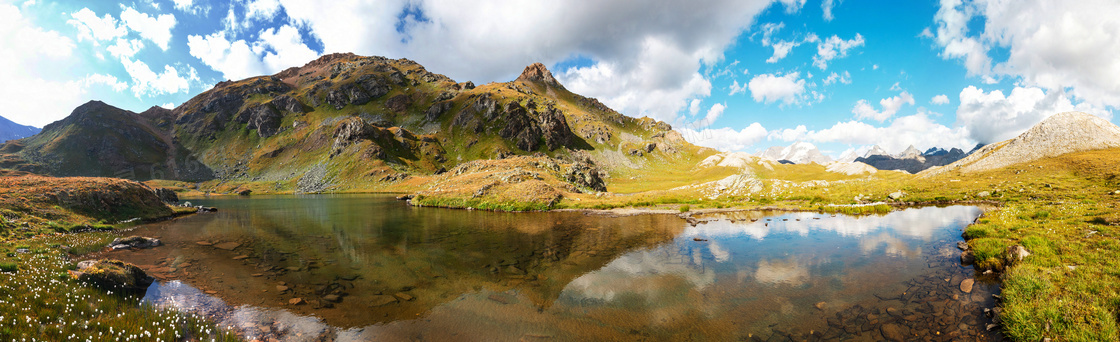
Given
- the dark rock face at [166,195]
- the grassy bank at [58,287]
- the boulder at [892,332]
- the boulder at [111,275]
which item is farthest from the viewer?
the dark rock face at [166,195]

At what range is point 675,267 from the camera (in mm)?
19453

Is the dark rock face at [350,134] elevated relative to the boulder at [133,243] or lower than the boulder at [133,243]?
elevated

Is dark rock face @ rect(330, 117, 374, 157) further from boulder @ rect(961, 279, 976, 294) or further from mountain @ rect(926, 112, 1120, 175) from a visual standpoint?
mountain @ rect(926, 112, 1120, 175)

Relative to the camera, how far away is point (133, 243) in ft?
80.7

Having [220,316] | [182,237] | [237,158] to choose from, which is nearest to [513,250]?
[220,316]

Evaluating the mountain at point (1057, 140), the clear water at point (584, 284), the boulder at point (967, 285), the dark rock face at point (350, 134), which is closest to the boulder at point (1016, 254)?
the clear water at point (584, 284)

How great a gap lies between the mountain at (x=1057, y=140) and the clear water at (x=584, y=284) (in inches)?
1918

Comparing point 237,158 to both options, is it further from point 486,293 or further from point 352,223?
point 486,293

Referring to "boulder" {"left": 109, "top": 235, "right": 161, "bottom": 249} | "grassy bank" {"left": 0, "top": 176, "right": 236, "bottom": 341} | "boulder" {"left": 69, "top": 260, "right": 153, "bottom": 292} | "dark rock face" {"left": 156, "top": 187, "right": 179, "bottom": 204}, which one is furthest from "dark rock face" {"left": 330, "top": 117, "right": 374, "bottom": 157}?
"boulder" {"left": 69, "top": 260, "right": 153, "bottom": 292}

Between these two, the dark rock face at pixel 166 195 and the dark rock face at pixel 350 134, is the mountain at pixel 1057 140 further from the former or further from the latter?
the dark rock face at pixel 350 134

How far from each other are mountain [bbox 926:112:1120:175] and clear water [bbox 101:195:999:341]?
48.7 m

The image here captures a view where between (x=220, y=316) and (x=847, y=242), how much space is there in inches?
1428

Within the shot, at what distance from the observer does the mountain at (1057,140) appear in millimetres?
52656

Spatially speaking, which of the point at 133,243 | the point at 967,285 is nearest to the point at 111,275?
the point at 133,243
